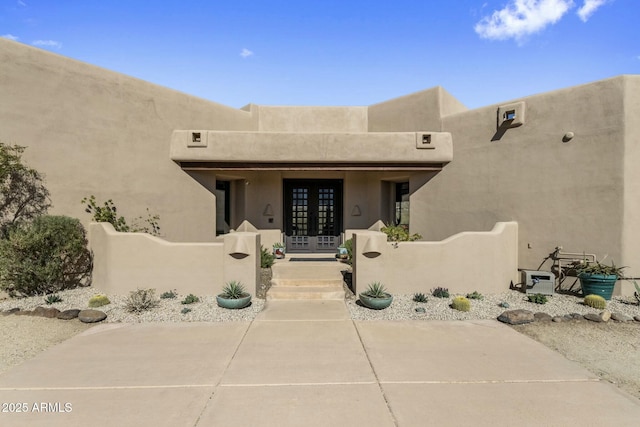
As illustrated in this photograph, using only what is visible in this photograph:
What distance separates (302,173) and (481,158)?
21.4ft

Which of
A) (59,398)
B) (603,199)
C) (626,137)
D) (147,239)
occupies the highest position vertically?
(626,137)

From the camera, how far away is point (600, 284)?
772 cm

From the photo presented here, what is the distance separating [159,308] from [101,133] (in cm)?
562

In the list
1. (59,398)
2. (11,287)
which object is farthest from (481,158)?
(11,287)

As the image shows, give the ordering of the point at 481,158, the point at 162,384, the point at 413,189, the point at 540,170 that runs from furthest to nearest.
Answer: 1. the point at 413,189
2. the point at 481,158
3. the point at 540,170
4. the point at 162,384

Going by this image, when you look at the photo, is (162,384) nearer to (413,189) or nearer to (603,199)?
(413,189)

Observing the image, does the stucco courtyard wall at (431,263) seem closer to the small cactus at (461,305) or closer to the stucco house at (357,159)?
the small cactus at (461,305)

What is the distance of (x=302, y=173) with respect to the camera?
12578 mm

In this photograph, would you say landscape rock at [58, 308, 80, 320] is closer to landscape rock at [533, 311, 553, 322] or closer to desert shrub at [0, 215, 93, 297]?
desert shrub at [0, 215, 93, 297]

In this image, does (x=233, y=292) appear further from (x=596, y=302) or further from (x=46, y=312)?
(x=596, y=302)

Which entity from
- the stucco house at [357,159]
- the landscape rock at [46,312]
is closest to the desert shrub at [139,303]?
the landscape rock at [46,312]

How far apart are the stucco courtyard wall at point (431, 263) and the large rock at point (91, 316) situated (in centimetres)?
598

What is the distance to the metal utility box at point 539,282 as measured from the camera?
27.2ft

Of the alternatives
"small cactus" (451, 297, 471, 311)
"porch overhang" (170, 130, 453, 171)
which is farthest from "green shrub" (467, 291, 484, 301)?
"porch overhang" (170, 130, 453, 171)
